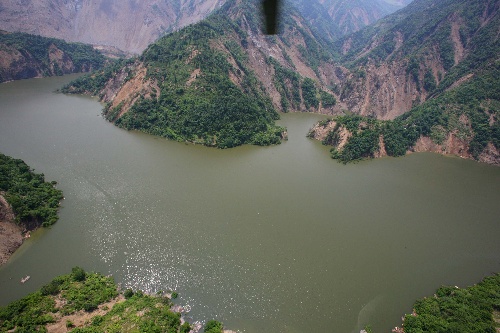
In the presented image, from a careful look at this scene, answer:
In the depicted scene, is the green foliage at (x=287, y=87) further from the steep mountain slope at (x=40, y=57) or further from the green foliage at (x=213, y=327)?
the steep mountain slope at (x=40, y=57)

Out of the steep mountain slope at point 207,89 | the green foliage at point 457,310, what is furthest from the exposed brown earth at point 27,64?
the green foliage at point 457,310

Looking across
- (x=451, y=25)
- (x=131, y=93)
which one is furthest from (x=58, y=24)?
(x=451, y=25)

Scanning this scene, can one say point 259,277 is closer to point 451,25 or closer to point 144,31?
point 451,25

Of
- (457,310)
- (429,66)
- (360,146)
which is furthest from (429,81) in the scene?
(457,310)

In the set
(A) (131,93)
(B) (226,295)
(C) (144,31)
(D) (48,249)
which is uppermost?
(C) (144,31)

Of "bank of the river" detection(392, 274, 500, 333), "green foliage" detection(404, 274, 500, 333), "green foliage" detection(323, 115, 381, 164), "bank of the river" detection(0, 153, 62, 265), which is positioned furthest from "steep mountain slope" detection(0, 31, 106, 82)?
"green foliage" detection(404, 274, 500, 333)

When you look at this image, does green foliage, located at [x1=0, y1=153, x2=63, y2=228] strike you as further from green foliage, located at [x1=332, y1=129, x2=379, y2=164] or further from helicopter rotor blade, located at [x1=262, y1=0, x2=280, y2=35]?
helicopter rotor blade, located at [x1=262, y1=0, x2=280, y2=35]
